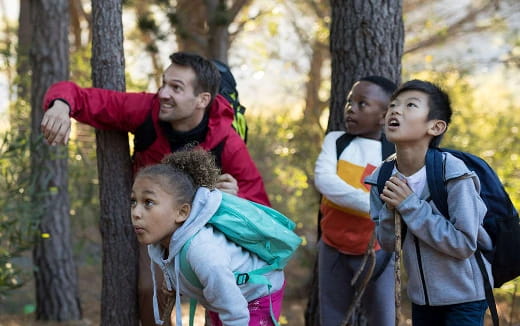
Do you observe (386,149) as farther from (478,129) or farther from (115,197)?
(478,129)

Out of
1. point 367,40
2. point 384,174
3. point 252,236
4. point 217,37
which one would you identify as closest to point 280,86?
point 217,37

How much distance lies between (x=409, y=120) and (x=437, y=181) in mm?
302

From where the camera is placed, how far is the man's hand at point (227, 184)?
12.3 feet

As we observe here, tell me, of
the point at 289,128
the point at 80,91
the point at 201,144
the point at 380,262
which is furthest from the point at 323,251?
the point at 289,128

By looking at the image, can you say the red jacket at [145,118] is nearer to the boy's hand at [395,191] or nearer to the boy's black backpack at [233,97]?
the boy's black backpack at [233,97]

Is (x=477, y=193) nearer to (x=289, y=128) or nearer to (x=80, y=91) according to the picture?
(x=80, y=91)

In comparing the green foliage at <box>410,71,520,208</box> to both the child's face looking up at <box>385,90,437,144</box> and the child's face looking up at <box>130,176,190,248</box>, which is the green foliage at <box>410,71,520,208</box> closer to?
the child's face looking up at <box>385,90,437,144</box>

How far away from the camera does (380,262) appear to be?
4.13 metres

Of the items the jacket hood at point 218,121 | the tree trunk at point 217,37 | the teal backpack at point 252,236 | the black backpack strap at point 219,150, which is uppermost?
the tree trunk at point 217,37

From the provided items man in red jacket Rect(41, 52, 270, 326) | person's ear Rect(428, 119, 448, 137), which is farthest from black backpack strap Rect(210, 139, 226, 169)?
person's ear Rect(428, 119, 448, 137)

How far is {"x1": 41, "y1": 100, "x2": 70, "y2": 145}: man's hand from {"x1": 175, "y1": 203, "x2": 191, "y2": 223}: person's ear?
89 cm

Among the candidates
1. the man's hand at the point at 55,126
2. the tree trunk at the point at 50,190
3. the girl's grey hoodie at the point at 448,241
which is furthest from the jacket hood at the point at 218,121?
the tree trunk at the point at 50,190

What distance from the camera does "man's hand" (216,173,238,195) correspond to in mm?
3752

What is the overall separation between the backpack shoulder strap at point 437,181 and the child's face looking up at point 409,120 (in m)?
0.12
